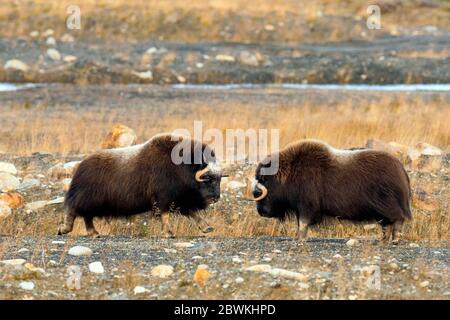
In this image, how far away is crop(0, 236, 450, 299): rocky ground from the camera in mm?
6902

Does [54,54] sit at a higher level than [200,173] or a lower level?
lower

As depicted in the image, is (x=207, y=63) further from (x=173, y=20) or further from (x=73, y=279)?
(x=73, y=279)

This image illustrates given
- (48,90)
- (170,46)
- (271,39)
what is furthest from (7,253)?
(271,39)

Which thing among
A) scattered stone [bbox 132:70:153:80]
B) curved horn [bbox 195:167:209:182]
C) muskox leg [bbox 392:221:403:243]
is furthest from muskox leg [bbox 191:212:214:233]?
scattered stone [bbox 132:70:153:80]

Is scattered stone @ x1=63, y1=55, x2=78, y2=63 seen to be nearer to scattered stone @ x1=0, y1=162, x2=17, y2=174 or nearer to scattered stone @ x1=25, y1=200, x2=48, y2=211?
scattered stone @ x1=0, y1=162, x2=17, y2=174

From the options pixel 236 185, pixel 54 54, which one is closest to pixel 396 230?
pixel 236 185

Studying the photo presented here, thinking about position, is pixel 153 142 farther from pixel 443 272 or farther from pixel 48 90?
pixel 48 90

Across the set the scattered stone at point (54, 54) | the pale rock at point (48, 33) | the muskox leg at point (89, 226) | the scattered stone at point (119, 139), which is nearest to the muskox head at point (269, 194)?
the muskox leg at point (89, 226)

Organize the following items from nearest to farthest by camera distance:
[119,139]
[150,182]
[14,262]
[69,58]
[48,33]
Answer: [14,262] → [150,182] → [119,139] → [69,58] → [48,33]

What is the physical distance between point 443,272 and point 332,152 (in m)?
1.83

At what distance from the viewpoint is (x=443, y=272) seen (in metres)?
7.45

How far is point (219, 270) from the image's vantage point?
24.2 feet

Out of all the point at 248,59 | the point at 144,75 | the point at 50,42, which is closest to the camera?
the point at 144,75

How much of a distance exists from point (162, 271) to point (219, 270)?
1.37ft
